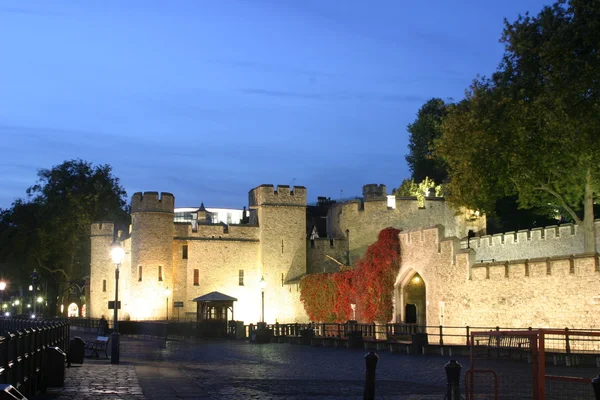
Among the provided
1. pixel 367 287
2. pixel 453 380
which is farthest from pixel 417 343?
pixel 453 380

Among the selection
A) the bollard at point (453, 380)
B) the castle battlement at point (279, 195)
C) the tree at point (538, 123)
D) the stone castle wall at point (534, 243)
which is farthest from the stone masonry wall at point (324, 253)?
the bollard at point (453, 380)

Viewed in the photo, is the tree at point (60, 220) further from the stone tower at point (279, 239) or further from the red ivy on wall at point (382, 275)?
the red ivy on wall at point (382, 275)

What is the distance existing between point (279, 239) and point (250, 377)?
35.4m

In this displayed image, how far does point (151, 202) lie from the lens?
172 feet

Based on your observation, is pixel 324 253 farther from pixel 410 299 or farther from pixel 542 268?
pixel 542 268

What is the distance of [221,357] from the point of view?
25.5 m

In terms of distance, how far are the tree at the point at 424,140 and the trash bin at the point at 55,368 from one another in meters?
52.2

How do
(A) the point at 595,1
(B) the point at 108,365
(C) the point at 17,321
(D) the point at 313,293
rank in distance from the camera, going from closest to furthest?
1. (B) the point at 108,365
2. (C) the point at 17,321
3. (A) the point at 595,1
4. (D) the point at 313,293

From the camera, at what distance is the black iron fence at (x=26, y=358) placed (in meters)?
10.2

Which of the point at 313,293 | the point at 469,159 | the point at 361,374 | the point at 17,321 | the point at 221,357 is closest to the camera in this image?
the point at 361,374

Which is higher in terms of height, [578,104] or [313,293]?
[578,104]

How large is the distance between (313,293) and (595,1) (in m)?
22.3

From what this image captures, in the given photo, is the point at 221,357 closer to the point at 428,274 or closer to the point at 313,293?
the point at 428,274

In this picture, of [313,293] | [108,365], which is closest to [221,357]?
[108,365]
